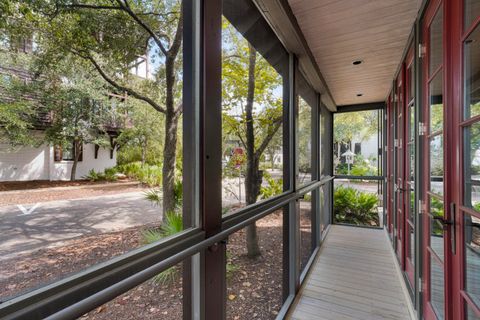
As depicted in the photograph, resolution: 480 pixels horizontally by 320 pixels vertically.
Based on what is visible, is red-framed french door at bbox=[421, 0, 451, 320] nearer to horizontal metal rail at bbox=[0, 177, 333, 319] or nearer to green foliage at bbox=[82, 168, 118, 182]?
horizontal metal rail at bbox=[0, 177, 333, 319]

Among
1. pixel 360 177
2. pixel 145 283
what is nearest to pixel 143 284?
pixel 145 283

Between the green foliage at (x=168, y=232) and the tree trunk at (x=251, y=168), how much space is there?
677mm

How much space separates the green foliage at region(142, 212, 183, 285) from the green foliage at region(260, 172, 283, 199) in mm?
964

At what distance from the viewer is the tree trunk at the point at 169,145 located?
0.95m

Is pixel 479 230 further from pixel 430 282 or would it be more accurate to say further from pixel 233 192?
pixel 233 192

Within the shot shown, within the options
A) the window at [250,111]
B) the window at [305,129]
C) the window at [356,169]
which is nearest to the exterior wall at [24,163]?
the window at [250,111]

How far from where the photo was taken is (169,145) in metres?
1.00

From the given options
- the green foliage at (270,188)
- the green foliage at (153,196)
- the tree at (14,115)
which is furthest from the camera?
the green foliage at (270,188)

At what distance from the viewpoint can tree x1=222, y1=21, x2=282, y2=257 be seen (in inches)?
60.2

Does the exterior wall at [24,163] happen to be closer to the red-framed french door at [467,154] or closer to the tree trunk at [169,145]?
the tree trunk at [169,145]

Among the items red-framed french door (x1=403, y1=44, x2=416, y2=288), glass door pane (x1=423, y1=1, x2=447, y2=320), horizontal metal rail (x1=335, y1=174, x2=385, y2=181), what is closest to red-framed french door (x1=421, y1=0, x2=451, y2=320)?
glass door pane (x1=423, y1=1, x2=447, y2=320)

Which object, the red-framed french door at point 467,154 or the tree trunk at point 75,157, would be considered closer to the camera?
the tree trunk at point 75,157

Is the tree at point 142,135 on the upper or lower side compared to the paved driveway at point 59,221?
upper

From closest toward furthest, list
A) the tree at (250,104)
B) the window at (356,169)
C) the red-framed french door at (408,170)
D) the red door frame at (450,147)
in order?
the red door frame at (450,147)
the tree at (250,104)
the red-framed french door at (408,170)
the window at (356,169)
